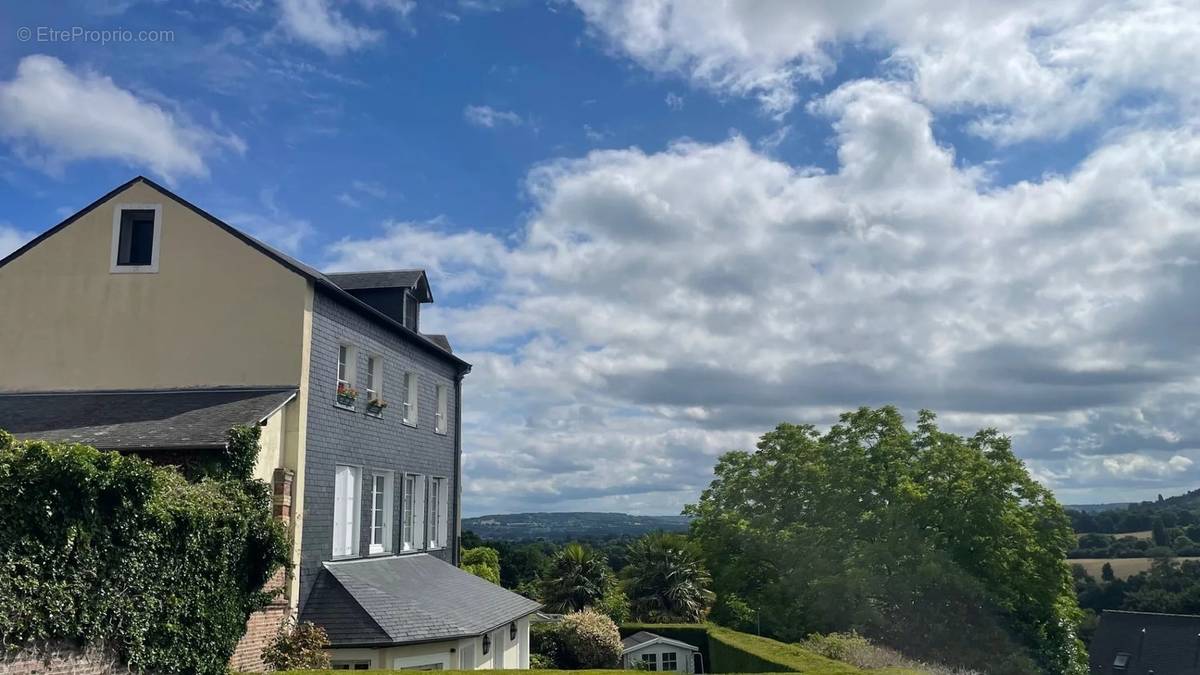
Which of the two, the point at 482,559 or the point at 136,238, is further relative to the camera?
the point at 482,559

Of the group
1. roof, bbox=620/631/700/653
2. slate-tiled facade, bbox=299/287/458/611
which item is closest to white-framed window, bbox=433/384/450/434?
slate-tiled facade, bbox=299/287/458/611

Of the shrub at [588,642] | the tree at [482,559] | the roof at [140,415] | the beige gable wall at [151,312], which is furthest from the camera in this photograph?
the tree at [482,559]

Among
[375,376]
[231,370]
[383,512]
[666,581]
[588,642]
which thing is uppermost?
[375,376]

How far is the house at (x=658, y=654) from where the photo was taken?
Result: 3275 centimetres

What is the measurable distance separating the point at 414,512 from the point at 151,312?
8703mm

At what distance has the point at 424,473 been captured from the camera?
922 inches

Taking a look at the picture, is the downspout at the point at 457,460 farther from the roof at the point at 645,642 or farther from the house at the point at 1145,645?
the house at the point at 1145,645

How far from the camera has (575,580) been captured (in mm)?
38844

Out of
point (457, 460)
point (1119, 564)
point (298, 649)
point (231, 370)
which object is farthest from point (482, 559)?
point (1119, 564)


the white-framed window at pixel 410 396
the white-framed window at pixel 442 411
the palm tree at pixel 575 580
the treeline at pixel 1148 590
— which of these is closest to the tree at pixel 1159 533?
the treeline at pixel 1148 590

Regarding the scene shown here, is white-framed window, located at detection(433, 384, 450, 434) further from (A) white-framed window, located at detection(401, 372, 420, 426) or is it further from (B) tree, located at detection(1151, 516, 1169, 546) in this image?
(B) tree, located at detection(1151, 516, 1169, 546)

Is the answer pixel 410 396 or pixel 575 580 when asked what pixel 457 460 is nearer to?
pixel 410 396

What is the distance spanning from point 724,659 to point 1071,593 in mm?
12983

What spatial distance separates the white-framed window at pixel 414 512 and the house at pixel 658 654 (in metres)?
12.7
